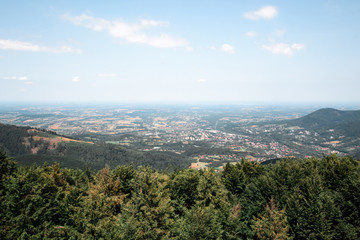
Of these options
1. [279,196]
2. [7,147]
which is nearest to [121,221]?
→ [279,196]

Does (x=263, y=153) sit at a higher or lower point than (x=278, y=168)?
lower

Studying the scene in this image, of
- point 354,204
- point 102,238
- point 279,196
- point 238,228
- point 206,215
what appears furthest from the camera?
point 279,196

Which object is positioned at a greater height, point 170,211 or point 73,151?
point 170,211

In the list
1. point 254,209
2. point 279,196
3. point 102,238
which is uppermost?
point 102,238

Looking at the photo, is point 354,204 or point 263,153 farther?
point 263,153

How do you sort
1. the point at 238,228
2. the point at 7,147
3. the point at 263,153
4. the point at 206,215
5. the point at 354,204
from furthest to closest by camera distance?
the point at 263,153 < the point at 7,147 < the point at 354,204 < the point at 238,228 < the point at 206,215

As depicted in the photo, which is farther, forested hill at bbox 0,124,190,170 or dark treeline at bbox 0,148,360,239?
forested hill at bbox 0,124,190,170

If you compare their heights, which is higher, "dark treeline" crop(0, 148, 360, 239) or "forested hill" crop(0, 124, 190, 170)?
"dark treeline" crop(0, 148, 360, 239)

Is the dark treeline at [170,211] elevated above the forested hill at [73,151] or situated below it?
above

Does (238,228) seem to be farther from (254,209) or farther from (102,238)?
(102,238)

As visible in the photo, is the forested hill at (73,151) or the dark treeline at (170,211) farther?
the forested hill at (73,151)

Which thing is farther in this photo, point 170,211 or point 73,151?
point 73,151
